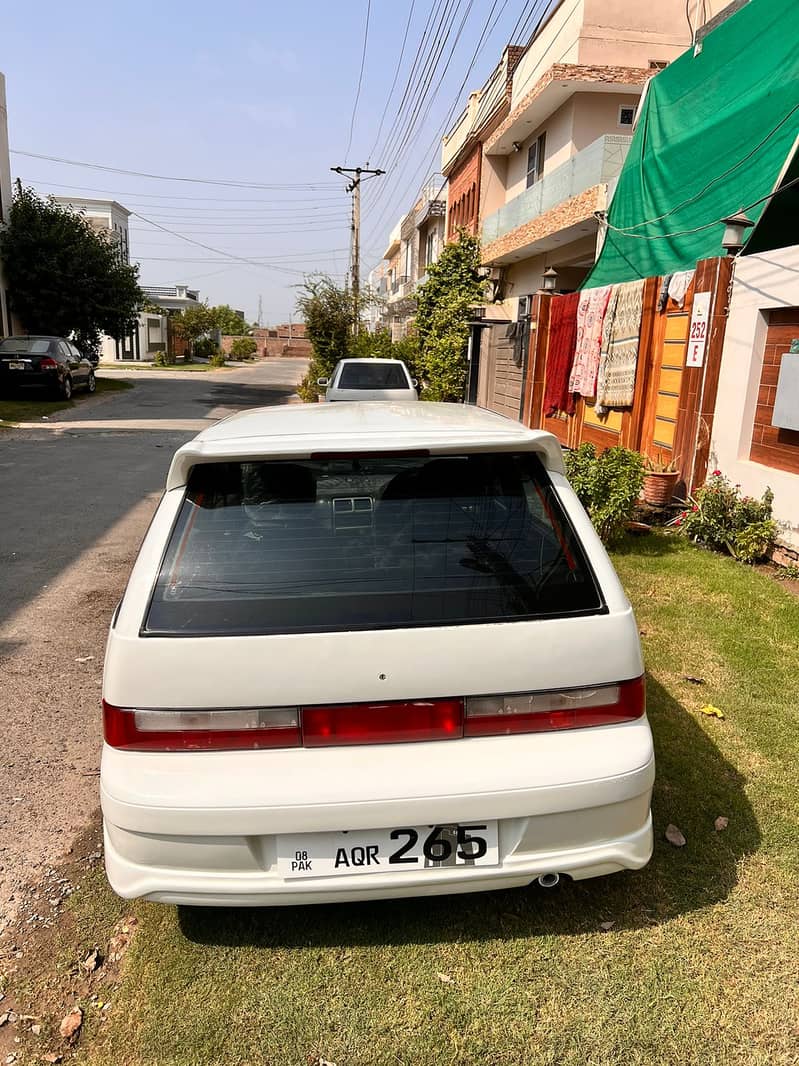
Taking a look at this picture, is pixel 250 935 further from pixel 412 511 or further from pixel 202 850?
pixel 412 511

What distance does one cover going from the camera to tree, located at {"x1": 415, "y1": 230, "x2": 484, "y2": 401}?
2011 centimetres

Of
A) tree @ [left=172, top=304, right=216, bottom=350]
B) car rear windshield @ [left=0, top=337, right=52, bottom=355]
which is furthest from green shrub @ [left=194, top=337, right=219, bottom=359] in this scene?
car rear windshield @ [left=0, top=337, right=52, bottom=355]

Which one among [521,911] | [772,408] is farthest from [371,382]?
[521,911]

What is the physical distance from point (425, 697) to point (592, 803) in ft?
1.88

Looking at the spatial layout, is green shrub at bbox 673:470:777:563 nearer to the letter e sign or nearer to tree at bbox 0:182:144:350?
the letter e sign

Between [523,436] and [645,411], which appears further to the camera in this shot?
[645,411]

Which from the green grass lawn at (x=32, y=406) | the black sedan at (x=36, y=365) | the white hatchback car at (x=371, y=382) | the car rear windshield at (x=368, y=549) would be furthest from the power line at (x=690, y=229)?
the black sedan at (x=36, y=365)

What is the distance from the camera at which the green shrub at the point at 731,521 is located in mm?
6340

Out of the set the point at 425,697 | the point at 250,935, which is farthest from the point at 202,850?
the point at 425,697

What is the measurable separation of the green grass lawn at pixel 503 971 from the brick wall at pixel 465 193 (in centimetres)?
2551

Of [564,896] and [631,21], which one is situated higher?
[631,21]

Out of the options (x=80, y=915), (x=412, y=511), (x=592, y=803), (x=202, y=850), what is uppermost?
(x=412, y=511)

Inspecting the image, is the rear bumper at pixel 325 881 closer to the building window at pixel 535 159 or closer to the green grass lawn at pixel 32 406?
the green grass lawn at pixel 32 406

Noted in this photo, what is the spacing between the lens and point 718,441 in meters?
7.33
